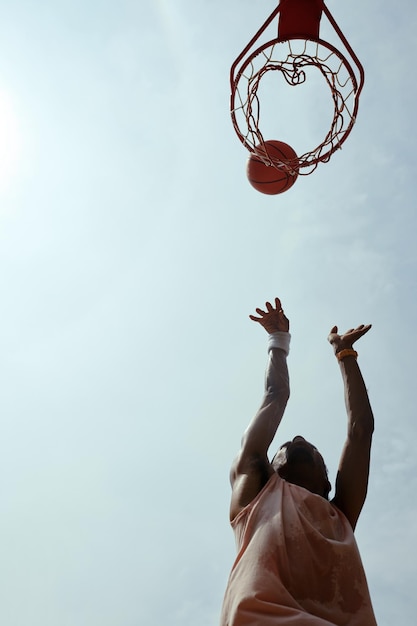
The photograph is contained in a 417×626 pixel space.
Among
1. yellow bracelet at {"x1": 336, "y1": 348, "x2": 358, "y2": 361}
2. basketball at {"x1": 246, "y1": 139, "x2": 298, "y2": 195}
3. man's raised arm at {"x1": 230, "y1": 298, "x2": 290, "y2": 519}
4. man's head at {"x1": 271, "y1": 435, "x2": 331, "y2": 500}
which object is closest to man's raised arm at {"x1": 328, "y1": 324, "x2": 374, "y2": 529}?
yellow bracelet at {"x1": 336, "y1": 348, "x2": 358, "y2": 361}

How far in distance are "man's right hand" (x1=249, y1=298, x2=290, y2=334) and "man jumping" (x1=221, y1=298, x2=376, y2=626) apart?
50cm

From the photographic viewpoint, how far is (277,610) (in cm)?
361

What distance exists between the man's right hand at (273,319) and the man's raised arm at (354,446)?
2.10ft

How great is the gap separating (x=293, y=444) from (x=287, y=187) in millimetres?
3528

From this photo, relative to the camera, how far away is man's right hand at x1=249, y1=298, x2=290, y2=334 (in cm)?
586

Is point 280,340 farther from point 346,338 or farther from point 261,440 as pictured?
point 261,440

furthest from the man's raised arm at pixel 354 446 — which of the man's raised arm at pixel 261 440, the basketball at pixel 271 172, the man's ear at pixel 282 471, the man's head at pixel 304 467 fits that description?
the basketball at pixel 271 172

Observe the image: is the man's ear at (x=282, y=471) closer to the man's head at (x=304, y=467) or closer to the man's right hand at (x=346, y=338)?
the man's head at (x=304, y=467)

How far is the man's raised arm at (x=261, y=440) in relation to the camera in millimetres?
4508

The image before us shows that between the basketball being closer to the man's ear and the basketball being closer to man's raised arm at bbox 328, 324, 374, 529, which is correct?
man's raised arm at bbox 328, 324, 374, 529

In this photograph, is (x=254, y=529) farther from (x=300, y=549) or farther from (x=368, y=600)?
(x=368, y=600)

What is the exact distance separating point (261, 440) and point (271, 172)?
370cm

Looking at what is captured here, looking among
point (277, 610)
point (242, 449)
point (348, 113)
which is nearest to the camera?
point (277, 610)

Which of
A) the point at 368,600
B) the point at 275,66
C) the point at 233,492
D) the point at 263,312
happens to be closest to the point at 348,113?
the point at 275,66
